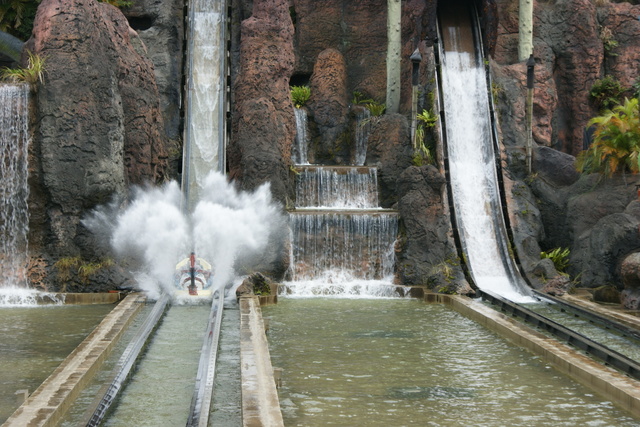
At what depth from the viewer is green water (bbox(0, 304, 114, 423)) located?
32.6 feet

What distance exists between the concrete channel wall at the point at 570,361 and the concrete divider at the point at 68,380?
592cm

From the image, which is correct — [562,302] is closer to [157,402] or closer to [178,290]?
[178,290]

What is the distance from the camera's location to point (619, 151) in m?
20.5

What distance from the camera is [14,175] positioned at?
61.7 feet

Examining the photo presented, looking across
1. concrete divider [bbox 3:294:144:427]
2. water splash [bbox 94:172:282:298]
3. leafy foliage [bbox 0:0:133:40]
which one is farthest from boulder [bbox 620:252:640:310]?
leafy foliage [bbox 0:0:133:40]

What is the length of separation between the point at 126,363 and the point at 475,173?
14487 millimetres

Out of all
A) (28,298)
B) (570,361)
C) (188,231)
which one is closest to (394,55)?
(188,231)

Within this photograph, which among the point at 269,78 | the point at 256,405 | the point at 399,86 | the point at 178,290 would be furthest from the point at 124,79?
the point at 256,405

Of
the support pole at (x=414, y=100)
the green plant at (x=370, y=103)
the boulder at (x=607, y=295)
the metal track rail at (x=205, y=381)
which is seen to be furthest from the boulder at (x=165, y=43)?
the metal track rail at (x=205, y=381)

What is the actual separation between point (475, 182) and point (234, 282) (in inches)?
299

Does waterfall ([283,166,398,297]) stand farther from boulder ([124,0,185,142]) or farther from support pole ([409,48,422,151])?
boulder ([124,0,185,142])

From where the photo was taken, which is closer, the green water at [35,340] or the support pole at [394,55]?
the green water at [35,340]

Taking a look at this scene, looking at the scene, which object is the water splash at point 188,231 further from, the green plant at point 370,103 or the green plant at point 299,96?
the green plant at point 370,103

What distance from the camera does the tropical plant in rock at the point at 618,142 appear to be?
2033 cm
